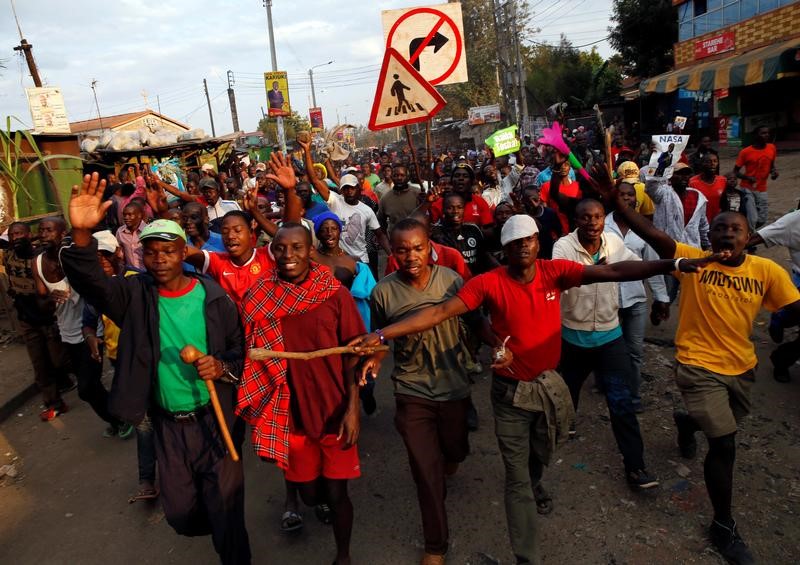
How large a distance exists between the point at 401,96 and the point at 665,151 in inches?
134

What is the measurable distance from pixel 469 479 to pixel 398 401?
113 centimetres

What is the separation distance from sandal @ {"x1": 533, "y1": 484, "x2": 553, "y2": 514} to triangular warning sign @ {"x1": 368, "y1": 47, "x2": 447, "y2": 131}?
10.2ft

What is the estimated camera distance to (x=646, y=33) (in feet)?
94.1

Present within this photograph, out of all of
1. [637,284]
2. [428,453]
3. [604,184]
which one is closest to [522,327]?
[428,453]

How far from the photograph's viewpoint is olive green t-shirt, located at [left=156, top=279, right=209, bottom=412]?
8.46 feet

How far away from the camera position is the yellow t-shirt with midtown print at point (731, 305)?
278cm

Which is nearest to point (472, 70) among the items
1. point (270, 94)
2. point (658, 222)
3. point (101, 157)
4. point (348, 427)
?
point (270, 94)

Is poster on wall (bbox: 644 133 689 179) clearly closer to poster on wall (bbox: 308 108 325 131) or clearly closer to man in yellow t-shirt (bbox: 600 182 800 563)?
man in yellow t-shirt (bbox: 600 182 800 563)

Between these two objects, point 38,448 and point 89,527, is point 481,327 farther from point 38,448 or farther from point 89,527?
point 38,448

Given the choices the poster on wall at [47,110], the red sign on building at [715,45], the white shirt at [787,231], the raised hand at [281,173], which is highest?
the red sign on building at [715,45]

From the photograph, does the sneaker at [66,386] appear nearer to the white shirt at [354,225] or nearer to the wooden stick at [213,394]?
the white shirt at [354,225]

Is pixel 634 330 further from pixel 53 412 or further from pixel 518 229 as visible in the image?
pixel 53 412

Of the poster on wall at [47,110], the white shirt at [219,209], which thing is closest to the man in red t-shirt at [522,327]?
the white shirt at [219,209]

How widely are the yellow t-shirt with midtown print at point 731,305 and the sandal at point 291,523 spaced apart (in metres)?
2.45
